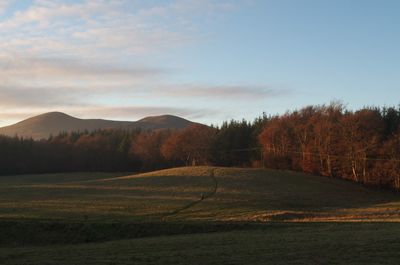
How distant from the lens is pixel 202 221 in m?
32.8

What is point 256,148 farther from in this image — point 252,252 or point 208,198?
point 252,252

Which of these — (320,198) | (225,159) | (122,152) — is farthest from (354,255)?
(122,152)

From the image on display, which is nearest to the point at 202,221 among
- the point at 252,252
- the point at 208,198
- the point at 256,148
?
the point at 252,252

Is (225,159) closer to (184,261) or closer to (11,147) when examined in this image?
(11,147)

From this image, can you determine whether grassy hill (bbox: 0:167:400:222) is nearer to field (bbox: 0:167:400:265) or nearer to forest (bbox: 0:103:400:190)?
field (bbox: 0:167:400:265)

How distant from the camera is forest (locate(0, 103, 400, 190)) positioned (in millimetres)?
83688

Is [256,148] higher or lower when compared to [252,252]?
higher

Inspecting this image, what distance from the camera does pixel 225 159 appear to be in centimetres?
11769

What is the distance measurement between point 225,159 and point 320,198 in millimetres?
56411

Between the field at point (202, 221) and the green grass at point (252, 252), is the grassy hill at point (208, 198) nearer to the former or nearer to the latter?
A: the field at point (202, 221)

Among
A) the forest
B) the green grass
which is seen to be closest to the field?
the green grass

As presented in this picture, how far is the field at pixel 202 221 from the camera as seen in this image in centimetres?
1678

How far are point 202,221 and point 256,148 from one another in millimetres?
79091

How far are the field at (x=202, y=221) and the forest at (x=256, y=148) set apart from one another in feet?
20.9
